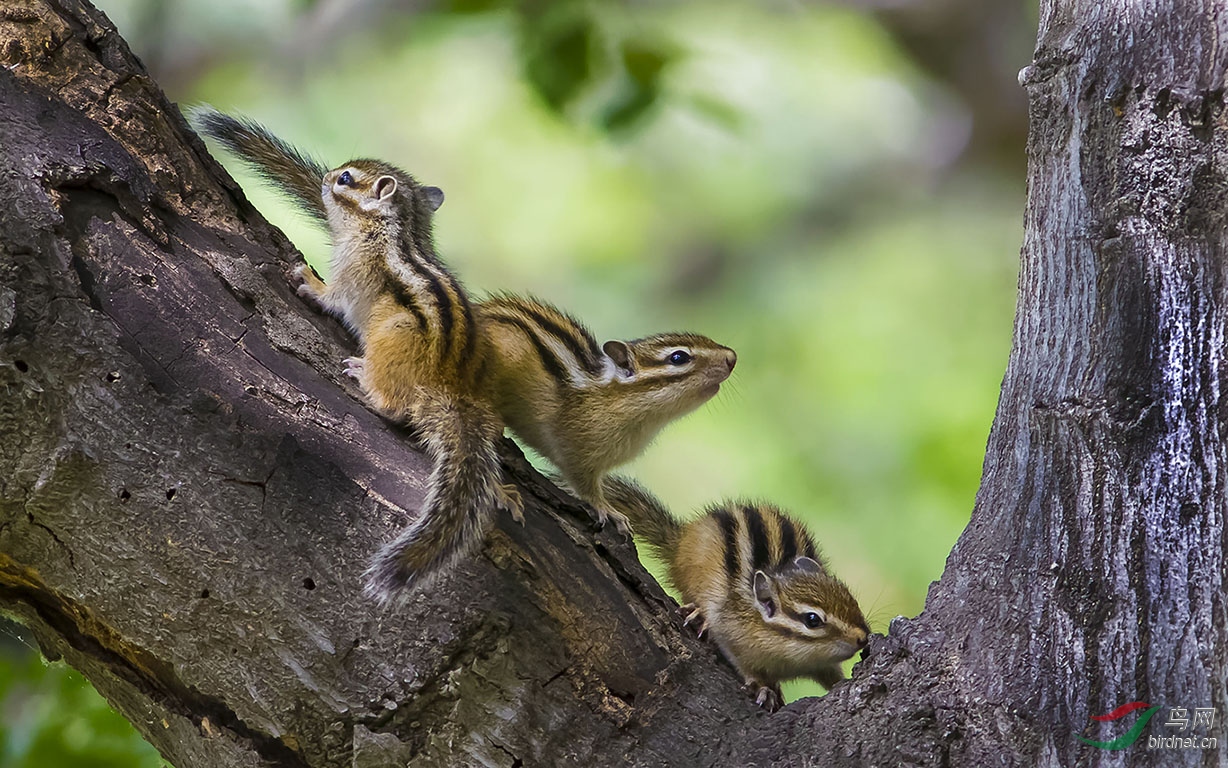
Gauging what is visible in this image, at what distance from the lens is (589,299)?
339 inches

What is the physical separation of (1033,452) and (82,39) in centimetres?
251

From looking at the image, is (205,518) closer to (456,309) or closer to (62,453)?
(62,453)

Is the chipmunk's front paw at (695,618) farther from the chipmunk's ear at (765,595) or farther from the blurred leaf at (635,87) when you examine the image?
the blurred leaf at (635,87)

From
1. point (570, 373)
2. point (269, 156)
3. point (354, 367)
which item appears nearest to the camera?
point (354, 367)

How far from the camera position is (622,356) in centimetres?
428

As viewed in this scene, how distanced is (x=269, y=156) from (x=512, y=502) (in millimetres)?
2024

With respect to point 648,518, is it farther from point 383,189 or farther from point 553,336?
point 383,189

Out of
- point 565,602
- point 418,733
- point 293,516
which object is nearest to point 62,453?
point 293,516

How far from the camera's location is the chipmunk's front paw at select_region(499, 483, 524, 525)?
2.80 metres

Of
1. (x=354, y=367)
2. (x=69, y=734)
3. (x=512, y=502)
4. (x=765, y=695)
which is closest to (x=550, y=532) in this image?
(x=512, y=502)

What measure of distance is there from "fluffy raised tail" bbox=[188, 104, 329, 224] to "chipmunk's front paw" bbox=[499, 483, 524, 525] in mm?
1848

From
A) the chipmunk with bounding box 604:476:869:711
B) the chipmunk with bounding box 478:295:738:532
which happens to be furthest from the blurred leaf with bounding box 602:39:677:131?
the chipmunk with bounding box 604:476:869:711

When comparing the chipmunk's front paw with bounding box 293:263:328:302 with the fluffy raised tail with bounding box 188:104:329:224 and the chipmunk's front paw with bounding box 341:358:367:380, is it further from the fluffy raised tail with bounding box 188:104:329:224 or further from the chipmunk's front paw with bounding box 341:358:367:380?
the fluffy raised tail with bounding box 188:104:329:224

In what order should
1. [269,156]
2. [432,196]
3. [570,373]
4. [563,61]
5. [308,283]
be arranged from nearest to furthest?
[308,283], [570,373], [269,156], [432,196], [563,61]
